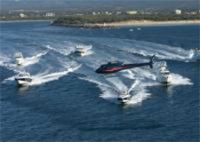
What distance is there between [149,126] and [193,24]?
117439 millimetres

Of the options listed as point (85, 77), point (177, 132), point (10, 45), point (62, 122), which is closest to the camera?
point (177, 132)

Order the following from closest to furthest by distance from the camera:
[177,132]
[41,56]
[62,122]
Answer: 1. [177,132]
2. [62,122]
3. [41,56]

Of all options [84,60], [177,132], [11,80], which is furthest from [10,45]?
[177,132]

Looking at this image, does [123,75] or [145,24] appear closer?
[123,75]

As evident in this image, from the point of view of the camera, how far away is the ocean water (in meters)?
45.6

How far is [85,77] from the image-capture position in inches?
2594

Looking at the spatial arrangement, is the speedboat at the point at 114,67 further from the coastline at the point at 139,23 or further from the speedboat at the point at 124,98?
the coastline at the point at 139,23

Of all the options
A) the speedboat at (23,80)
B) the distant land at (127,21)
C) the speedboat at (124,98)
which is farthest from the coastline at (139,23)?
the speedboat at (124,98)

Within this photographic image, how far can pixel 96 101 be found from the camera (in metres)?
54.8

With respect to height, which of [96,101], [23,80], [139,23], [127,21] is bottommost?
[139,23]

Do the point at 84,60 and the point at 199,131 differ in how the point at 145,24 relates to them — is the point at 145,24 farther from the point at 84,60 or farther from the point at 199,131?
the point at 199,131

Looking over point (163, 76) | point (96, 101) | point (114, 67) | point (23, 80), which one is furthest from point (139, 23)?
point (96, 101)

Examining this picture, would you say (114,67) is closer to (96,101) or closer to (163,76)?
(163,76)

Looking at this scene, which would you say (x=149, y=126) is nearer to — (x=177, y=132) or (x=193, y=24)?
(x=177, y=132)
